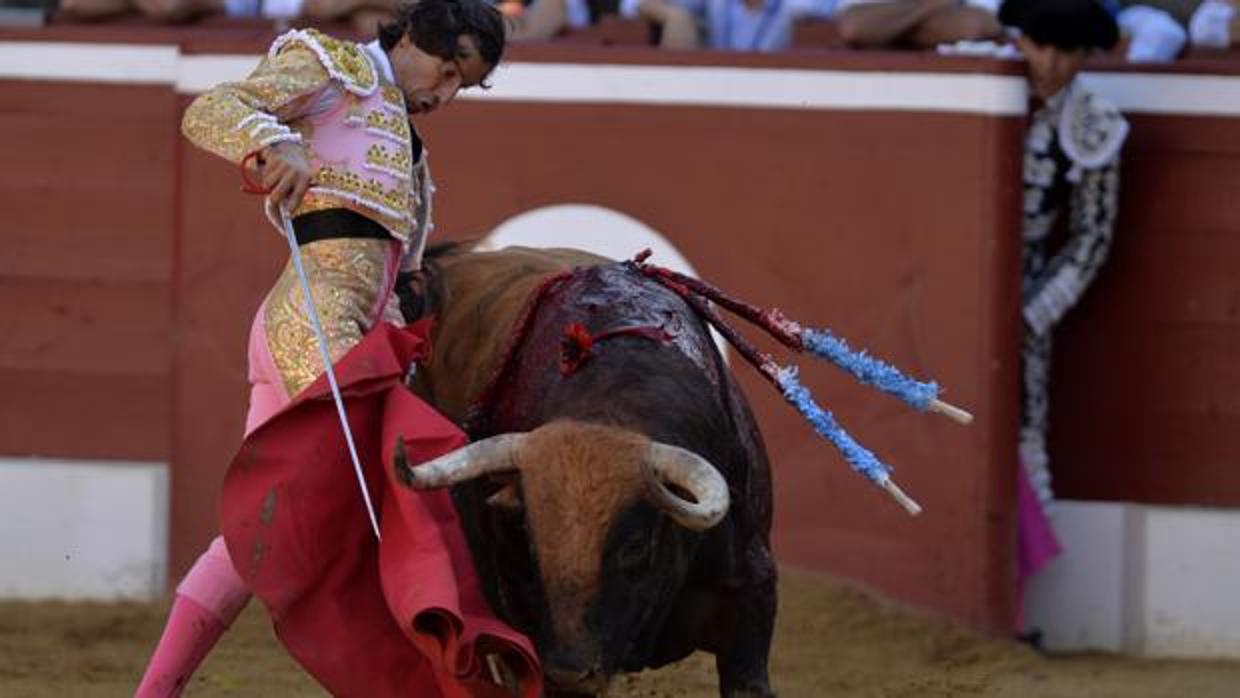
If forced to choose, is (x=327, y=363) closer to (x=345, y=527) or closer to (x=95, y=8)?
(x=345, y=527)

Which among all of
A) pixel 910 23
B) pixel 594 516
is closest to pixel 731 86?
pixel 910 23

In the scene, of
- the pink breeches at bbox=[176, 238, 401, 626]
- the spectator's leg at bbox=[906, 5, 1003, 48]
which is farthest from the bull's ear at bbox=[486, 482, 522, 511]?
the spectator's leg at bbox=[906, 5, 1003, 48]

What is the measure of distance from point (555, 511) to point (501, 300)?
104cm

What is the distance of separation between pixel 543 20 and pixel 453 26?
2.47 meters

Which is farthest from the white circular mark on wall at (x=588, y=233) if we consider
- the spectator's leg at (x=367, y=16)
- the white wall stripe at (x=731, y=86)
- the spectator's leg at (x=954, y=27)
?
the spectator's leg at (x=954, y=27)

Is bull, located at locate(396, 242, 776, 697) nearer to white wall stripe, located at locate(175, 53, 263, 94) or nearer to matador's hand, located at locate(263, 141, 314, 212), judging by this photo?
matador's hand, located at locate(263, 141, 314, 212)

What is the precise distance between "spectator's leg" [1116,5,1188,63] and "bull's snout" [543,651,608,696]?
319 centimetres

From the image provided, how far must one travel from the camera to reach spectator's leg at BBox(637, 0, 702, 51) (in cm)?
657

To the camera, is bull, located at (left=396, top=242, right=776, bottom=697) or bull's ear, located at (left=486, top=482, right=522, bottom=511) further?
bull's ear, located at (left=486, top=482, right=522, bottom=511)

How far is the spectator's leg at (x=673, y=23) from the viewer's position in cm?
657

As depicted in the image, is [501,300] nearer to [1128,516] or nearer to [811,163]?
[811,163]

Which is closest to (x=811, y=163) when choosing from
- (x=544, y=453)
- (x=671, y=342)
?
(x=671, y=342)

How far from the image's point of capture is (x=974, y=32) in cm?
651

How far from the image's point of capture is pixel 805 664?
19.7ft
